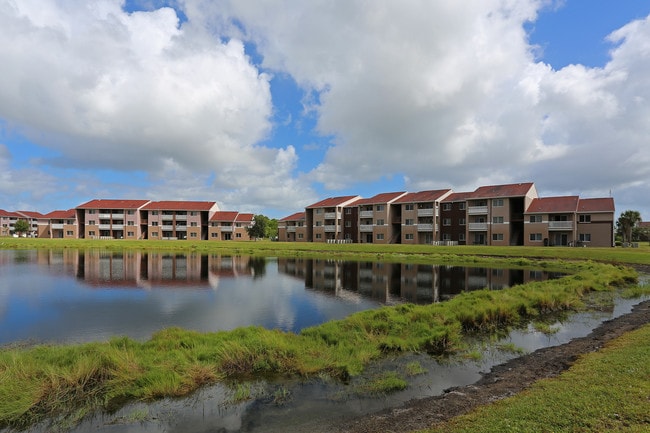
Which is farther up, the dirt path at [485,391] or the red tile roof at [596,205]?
the red tile roof at [596,205]

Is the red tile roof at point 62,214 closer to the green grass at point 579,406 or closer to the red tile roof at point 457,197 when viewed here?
the red tile roof at point 457,197

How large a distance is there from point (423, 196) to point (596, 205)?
27341 millimetres

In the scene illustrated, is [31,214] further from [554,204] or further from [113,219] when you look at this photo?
[554,204]

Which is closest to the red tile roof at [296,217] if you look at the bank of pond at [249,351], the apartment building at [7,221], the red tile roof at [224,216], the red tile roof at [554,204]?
the red tile roof at [224,216]

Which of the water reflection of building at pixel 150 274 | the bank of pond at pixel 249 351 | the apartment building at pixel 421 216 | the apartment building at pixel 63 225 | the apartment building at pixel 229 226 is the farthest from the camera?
the apartment building at pixel 63 225

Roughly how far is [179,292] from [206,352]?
526 inches

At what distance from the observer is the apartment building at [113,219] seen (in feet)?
307

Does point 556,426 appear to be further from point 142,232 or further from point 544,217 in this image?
point 142,232

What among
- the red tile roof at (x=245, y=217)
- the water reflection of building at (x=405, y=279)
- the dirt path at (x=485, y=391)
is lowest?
the water reflection of building at (x=405, y=279)

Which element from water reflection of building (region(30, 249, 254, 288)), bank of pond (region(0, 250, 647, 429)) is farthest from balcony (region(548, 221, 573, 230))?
water reflection of building (region(30, 249, 254, 288))

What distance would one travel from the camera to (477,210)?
6303cm

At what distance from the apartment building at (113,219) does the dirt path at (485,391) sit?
9869cm

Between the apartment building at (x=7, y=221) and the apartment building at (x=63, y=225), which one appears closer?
the apartment building at (x=63, y=225)

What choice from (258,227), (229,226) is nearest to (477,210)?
(258,227)
